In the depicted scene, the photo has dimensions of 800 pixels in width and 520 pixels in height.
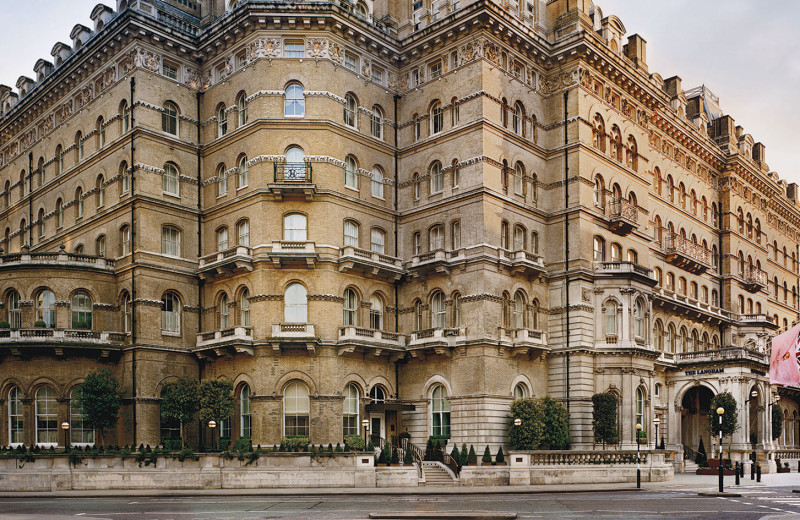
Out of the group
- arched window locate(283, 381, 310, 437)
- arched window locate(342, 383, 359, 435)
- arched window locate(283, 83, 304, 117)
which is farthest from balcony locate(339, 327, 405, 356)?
arched window locate(283, 83, 304, 117)

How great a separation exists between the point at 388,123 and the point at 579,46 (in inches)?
464

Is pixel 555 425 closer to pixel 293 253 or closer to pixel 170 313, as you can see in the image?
pixel 293 253

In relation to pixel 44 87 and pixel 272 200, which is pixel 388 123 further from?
pixel 44 87

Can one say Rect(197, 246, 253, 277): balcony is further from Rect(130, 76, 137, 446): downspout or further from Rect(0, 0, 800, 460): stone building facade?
Rect(130, 76, 137, 446): downspout

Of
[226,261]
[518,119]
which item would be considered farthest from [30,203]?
[518,119]

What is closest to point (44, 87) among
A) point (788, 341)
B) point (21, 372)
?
point (21, 372)

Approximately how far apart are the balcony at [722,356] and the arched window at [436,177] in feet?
68.9

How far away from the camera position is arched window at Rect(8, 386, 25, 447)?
153ft

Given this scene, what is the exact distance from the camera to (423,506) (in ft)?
96.5

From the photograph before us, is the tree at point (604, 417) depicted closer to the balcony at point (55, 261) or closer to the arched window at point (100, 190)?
the balcony at point (55, 261)

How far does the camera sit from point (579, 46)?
168ft

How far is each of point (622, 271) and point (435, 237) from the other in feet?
35.6

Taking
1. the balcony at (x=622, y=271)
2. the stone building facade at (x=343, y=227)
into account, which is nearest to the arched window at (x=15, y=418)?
the stone building facade at (x=343, y=227)

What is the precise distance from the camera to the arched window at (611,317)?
167 ft
